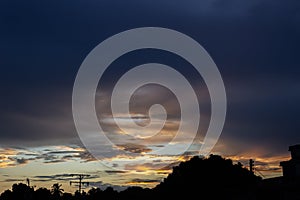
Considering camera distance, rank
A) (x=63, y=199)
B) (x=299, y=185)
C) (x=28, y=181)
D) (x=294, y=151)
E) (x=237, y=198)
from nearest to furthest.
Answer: (x=299, y=185), (x=237, y=198), (x=294, y=151), (x=28, y=181), (x=63, y=199)

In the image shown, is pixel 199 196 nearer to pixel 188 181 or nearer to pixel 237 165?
pixel 188 181

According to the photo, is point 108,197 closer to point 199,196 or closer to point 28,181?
point 28,181

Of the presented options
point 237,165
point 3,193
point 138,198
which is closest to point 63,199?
point 3,193

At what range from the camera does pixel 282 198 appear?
38.8m

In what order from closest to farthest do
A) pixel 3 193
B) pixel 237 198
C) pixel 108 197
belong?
pixel 237 198 → pixel 108 197 → pixel 3 193

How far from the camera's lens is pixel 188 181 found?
2530 inches

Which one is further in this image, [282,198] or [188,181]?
[188,181]

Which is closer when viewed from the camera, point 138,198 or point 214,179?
point 214,179

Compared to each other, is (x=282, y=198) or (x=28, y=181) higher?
(x=28, y=181)

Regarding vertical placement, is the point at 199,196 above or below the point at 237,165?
below

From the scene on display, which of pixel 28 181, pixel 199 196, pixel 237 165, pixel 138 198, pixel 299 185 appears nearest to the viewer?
pixel 299 185

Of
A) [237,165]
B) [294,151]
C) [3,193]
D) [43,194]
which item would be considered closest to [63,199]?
[43,194]

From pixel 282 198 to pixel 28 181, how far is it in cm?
8487

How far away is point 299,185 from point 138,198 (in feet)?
220
